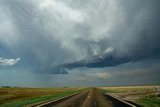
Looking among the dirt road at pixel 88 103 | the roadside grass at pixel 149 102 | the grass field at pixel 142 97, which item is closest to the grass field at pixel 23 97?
the dirt road at pixel 88 103

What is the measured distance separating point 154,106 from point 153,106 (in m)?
0.14

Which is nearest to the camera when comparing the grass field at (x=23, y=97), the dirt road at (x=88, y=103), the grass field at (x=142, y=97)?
the dirt road at (x=88, y=103)

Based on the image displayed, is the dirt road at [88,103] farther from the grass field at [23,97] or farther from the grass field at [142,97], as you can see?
the grass field at [23,97]

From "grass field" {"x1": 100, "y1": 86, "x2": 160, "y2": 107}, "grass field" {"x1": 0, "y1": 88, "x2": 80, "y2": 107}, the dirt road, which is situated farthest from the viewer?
"grass field" {"x1": 0, "y1": 88, "x2": 80, "y2": 107}

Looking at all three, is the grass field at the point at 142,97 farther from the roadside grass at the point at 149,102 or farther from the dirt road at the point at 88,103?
the dirt road at the point at 88,103

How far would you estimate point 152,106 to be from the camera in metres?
24.5

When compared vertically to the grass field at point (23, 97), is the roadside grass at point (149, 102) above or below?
below

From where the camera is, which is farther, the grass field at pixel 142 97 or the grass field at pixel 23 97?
the grass field at pixel 23 97

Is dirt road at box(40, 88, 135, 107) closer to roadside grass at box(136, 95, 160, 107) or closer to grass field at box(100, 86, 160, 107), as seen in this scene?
roadside grass at box(136, 95, 160, 107)

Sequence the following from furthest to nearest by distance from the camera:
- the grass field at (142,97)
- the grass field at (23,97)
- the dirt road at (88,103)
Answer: the grass field at (23,97) → the grass field at (142,97) → the dirt road at (88,103)

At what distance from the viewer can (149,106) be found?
24484 mm

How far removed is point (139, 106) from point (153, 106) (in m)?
1.44

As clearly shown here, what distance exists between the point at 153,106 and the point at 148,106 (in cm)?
48

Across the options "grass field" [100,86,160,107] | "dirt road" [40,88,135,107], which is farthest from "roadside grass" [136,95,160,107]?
"dirt road" [40,88,135,107]
